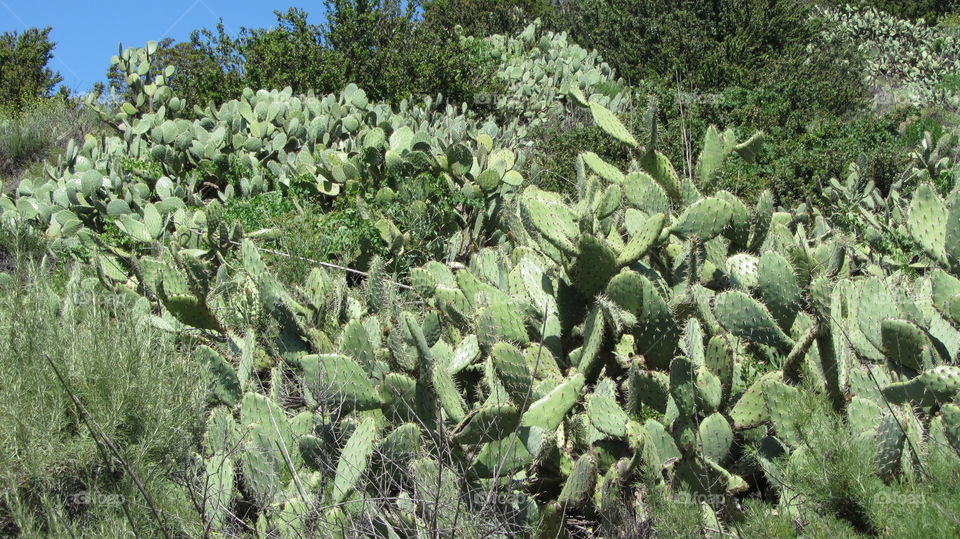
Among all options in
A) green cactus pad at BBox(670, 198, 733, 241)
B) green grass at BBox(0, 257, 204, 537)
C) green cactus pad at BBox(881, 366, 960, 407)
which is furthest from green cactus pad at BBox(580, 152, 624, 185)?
green grass at BBox(0, 257, 204, 537)

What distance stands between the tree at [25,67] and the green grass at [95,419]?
15.8m

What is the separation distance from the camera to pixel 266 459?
2.75 meters

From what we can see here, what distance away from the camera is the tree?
18.1 metres

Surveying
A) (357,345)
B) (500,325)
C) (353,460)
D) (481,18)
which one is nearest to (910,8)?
(481,18)

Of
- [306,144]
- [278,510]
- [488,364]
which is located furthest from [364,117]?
[278,510]

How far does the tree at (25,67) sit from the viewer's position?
18.1 m

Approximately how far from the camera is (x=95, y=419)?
3064 mm

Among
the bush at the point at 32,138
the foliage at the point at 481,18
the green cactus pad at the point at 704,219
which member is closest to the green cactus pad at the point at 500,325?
the green cactus pad at the point at 704,219

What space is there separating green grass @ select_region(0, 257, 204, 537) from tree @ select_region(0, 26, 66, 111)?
51.8 feet

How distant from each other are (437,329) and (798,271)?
4.57 feet

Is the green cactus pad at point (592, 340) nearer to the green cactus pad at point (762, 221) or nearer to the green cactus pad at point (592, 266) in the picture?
the green cactus pad at point (592, 266)

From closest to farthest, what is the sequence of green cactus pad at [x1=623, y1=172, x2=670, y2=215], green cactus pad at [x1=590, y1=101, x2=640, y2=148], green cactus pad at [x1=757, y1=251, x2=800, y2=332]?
green cactus pad at [x1=757, y1=251, x2=800, y2=332] < green cactus pad at [x1=623, y1=172, x2=670, y2=215] < green cactus pad at [x1=590, y1=101, x2=640, y2=148]

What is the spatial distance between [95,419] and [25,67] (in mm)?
19290

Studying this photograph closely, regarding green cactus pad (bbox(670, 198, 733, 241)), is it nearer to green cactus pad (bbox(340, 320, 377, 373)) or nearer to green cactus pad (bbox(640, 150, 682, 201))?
green cactus pad (bbox(640, 150, 682, 201))
